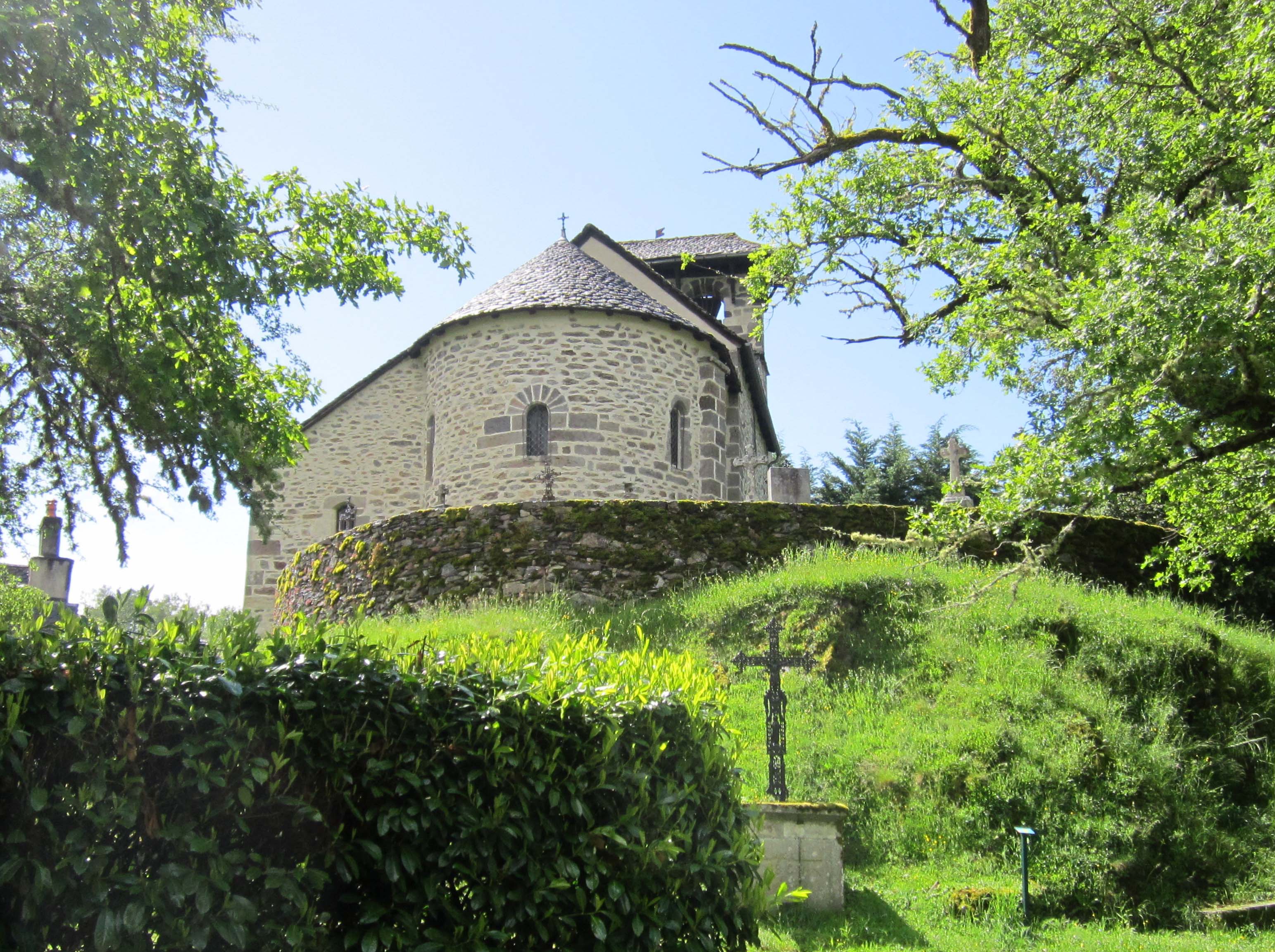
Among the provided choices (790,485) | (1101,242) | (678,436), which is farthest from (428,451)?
(1101,242)

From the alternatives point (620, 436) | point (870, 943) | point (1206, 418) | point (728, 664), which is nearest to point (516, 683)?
point (870, 943)

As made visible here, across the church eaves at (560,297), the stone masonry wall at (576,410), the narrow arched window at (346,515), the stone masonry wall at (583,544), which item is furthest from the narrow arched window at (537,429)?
the narrow arched window at (346,515)

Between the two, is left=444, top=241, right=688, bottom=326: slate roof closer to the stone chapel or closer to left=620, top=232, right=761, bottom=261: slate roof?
the stone chapel

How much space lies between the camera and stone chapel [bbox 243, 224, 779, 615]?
16844mm

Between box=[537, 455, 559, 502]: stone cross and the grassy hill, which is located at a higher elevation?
box=[537, 455, 559, 502]: stone cross

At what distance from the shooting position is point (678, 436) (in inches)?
703

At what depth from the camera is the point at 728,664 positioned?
1098 cm

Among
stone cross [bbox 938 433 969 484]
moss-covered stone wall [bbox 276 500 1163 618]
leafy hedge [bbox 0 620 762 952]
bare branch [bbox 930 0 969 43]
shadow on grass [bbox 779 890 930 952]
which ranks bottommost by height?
shadow on grass [bbox 779 890 930 952]

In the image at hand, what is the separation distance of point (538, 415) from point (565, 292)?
212 centimetres

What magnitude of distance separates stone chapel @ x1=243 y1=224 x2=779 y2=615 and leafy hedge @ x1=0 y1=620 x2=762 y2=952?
11.6 metres

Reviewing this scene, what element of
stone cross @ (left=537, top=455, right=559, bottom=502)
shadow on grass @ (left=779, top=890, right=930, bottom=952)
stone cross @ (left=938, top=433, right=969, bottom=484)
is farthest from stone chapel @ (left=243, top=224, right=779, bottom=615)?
shadow on grass @ (left=779, top=890, right=930, bottom=952)

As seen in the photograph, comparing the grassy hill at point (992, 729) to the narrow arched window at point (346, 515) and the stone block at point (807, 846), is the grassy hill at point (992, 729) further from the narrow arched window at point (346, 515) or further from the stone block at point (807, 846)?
the narrow arched window at point (346, 515)

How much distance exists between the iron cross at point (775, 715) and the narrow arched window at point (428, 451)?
11.4 m

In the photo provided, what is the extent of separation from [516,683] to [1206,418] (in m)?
7.31
